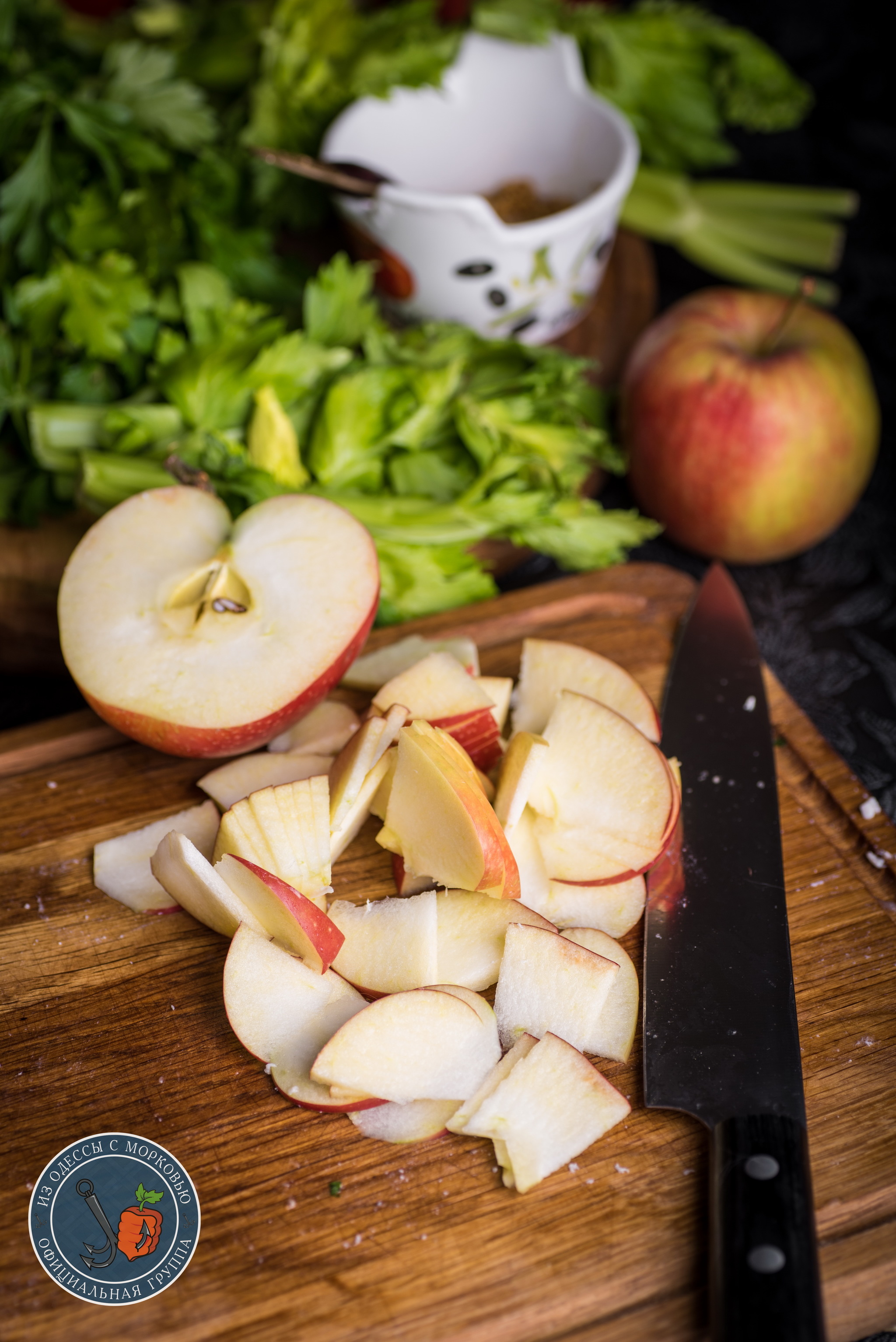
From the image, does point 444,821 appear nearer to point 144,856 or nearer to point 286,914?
point 286,914

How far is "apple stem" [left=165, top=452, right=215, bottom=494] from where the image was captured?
44.0 inches

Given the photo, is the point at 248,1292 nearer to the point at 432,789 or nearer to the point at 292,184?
the point at 432,789

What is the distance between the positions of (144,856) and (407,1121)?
0.35 m

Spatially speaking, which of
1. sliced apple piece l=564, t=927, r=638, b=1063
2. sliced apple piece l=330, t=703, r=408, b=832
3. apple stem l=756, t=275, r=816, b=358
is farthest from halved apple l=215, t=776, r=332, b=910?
apple stem l=756, t=275, r=816, b=358

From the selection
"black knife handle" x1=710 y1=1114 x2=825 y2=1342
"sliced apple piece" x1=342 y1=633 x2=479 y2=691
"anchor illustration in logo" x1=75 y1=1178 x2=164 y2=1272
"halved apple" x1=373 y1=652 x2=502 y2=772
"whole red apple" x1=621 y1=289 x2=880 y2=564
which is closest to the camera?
"black knife handle" x1=710 y1=1114 x2=825 y2=1342

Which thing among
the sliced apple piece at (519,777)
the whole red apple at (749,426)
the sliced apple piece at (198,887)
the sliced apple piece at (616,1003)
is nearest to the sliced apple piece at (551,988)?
the sliced apple piece at (616,1003)

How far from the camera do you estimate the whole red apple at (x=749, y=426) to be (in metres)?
1.33

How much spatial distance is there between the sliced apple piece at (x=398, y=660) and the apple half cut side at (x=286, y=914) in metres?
0.26

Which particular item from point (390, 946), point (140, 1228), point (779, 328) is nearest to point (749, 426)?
point (779, 328)

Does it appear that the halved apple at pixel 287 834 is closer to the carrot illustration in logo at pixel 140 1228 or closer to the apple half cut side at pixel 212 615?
the apple half cut side at pixel 212 615

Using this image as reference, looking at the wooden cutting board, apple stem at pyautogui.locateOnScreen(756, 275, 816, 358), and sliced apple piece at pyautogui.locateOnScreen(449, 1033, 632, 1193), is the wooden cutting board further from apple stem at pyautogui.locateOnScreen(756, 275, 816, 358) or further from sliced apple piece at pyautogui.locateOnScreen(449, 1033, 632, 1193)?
apple stem at pyautogui.locateOnScreen(756, 275, 816, 358)

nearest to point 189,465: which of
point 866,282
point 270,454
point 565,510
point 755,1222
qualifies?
point 270,454

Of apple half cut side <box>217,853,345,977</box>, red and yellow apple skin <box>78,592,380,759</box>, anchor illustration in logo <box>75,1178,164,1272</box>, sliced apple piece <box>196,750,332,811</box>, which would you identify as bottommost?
anchor illustration in logo <box>75,1178,164,1272</box>

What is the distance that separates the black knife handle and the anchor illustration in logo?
0.41 m
